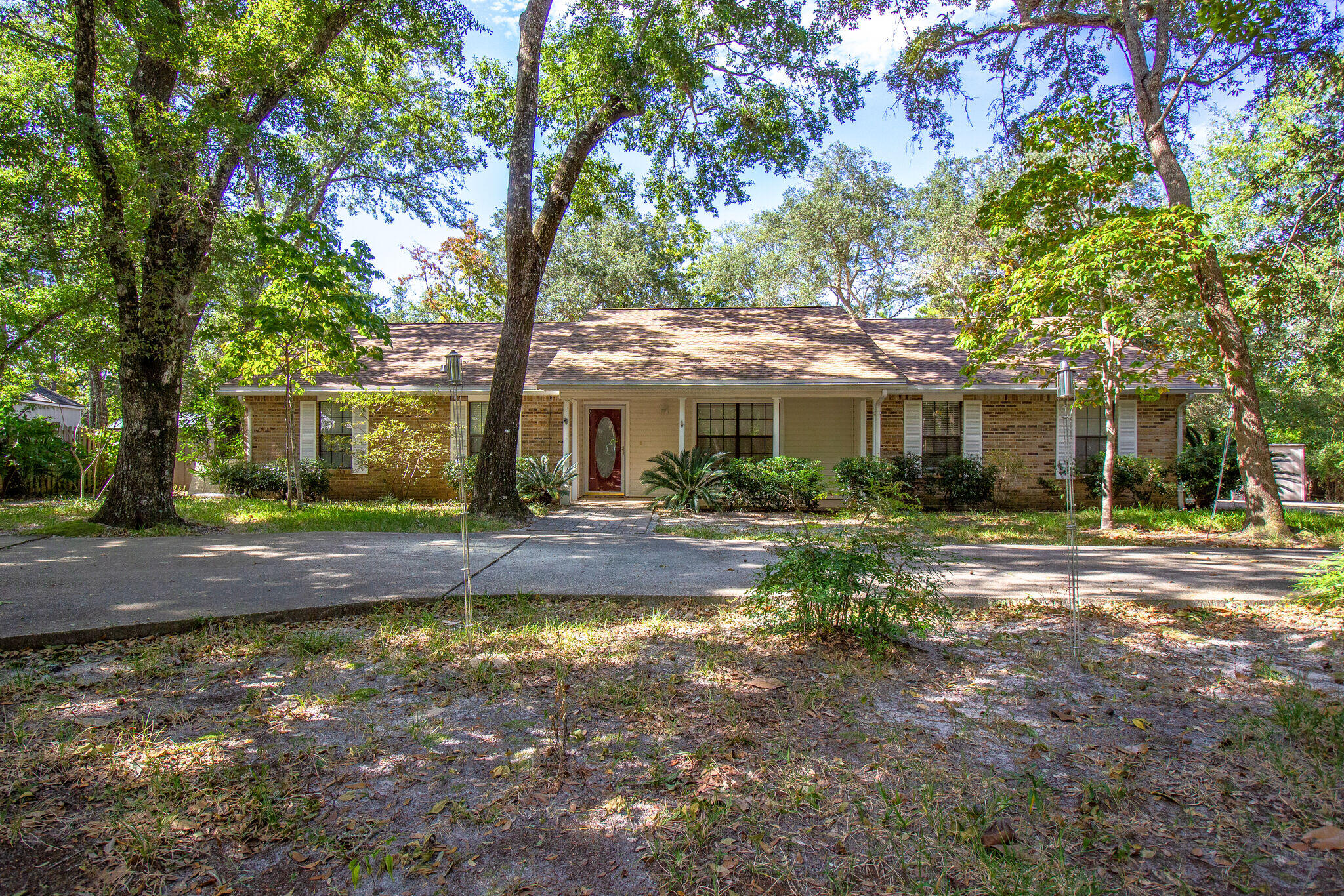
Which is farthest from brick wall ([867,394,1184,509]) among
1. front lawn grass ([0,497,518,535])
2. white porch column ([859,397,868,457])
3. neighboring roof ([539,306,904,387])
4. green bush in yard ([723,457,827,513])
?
front lawn grass ([0,497,518,535])

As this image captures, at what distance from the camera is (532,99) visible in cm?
980

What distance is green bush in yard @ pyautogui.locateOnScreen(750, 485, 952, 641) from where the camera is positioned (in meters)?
3.83

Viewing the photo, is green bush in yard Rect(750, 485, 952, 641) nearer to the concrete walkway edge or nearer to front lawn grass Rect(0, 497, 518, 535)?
the concrete walkway edge

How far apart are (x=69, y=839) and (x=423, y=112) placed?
14.3m

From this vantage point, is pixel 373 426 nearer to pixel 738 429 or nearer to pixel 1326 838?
pixel 738 429

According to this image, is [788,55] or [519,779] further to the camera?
[788,55]

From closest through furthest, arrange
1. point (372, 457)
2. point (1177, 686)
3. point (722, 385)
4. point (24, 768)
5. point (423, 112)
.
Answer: point (24, 768), point (1177, 686), point (722, 385), point (372, 457), point (423, 112)

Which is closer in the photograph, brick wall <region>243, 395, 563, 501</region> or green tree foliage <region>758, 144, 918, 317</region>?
brick wall <region>243, 395, 563, 501</region>

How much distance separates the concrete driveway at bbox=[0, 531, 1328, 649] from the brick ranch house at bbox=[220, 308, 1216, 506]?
208 inches

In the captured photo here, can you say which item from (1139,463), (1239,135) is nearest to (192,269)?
(1139,463)

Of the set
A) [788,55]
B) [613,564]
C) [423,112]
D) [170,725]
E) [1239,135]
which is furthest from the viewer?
[1239,135]

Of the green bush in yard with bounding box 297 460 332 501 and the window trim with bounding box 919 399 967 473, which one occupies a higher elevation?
the window trim with bounding box 919 399 967 473

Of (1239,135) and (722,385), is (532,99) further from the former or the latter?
(1239,135)

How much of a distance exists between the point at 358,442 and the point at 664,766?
13.3m
